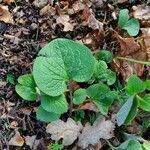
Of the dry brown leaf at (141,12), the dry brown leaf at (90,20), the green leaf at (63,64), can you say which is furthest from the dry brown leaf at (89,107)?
the dry brown leaf at (141,12)

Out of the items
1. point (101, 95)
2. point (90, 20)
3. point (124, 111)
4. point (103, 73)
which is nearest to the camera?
point (124, 111)

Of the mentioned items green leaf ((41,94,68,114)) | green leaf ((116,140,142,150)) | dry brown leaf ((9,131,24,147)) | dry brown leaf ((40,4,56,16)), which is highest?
dry brown leaf ((40,4,56,16))

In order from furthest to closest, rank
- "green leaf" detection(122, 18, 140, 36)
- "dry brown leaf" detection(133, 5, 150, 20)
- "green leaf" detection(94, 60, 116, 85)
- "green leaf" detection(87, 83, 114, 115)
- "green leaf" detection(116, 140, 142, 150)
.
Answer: "dry brown leaf" detection(133, 5, 150, 20), "green leaf" detection(122, 18, 140, 36), "green leaf" detection(94, 60, 116, 85), "green leaf" detection(87, 83, 114, 115), "green leaf" detection(116, 140, 142, 150)

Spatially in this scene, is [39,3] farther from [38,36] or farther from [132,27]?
[132,27]

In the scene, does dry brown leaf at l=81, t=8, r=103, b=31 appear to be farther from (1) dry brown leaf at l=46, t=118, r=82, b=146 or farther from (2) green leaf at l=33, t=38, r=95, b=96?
(1) dry brown leaf at l=46, t=118, r=82, b=146

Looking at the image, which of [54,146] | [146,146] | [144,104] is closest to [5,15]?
[54,146]

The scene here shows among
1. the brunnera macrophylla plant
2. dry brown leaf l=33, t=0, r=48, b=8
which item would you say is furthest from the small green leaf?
dry brown leaf l=33, t=0, r=48, b=8
